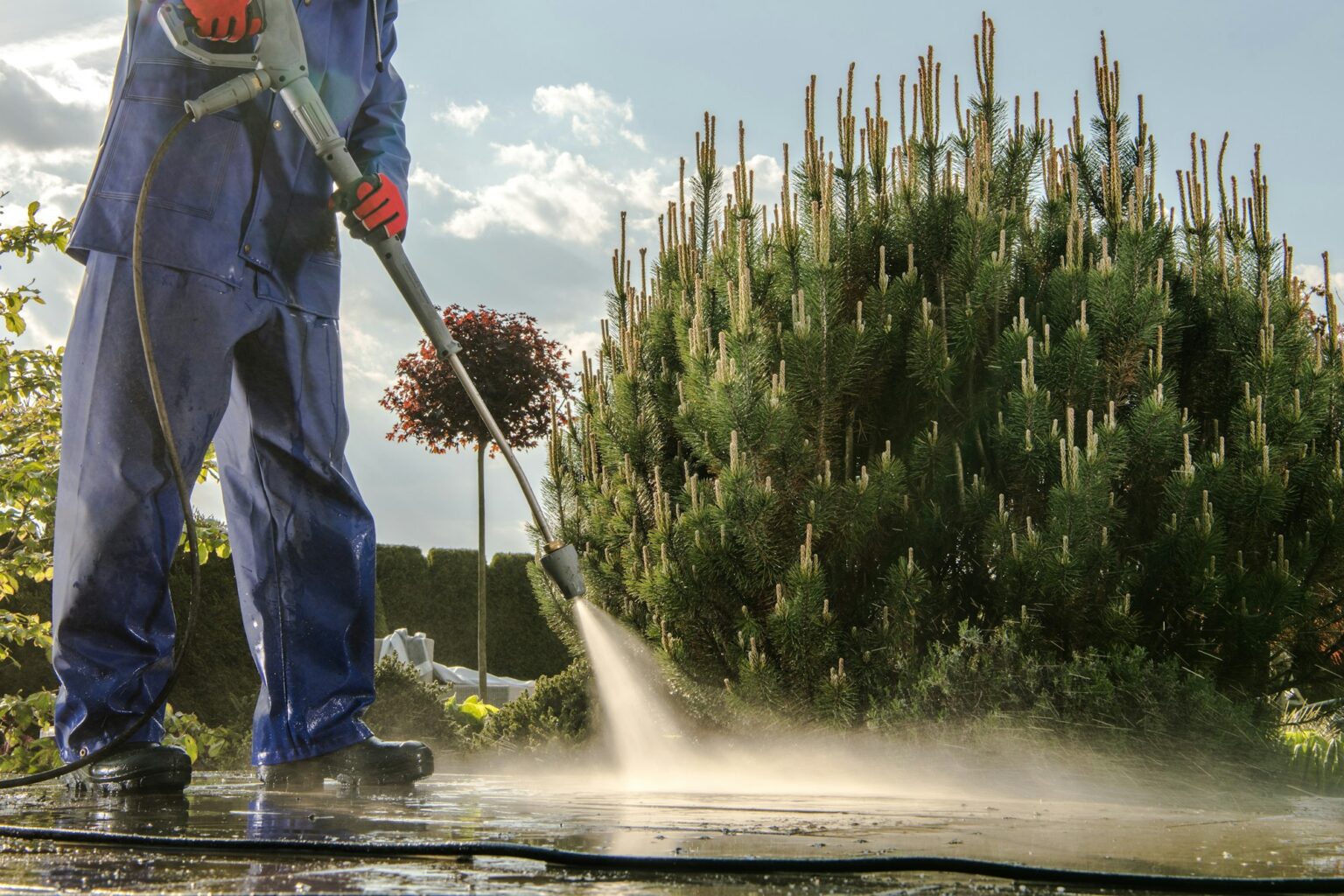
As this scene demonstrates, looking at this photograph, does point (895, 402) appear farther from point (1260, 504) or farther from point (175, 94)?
point (175, 94)

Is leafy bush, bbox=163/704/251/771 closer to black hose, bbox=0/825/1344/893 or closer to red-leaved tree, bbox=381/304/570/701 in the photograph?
black hose, bbox=0/825/1344/893

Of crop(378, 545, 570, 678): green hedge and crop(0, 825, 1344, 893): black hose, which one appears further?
crop(378, 545, 570, 678): green hedge

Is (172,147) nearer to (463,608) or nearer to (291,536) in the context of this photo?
(291,536)

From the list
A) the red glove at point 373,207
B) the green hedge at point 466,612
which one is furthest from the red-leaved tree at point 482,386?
the red glove at point 373,207

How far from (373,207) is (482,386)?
693 centimetres

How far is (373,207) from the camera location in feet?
9.76

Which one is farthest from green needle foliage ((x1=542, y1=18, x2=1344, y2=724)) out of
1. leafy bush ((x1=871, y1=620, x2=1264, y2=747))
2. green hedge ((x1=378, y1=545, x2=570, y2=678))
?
green hedge ((x1=378, y1=545, x2=570, y2=678))

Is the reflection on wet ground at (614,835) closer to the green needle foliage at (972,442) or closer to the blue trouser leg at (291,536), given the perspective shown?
the blue trouser leg at (291,536)

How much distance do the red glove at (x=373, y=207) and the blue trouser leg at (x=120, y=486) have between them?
403mm

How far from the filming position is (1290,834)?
2139 mm

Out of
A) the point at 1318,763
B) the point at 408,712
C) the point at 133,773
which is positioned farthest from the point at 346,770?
the point at 1318,763

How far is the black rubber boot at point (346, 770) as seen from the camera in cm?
286

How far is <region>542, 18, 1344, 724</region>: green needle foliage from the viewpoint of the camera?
4301mm

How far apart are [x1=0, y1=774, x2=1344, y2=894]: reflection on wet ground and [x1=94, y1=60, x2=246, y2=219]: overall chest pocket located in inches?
49.0
